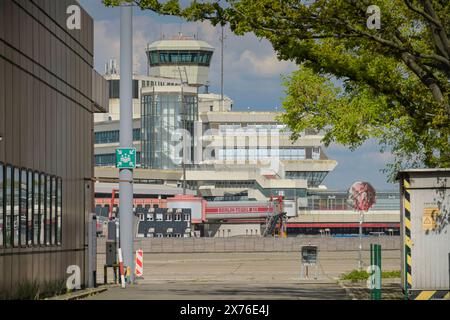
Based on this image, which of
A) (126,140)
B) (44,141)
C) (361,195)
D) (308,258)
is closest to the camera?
(44,141)

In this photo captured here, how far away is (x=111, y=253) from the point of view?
43.2 meters

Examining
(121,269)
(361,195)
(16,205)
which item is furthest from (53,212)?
(361,195)

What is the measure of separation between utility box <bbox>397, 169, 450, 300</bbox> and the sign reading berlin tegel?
16.6 metres

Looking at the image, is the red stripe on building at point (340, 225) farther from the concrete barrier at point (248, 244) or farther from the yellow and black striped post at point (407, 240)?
the yellow and black striped post at point (407, 240)

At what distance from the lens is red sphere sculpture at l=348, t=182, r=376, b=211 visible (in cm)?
4453

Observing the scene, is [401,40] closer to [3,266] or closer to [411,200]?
[411,200]

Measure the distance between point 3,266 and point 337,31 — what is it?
8.72 metres

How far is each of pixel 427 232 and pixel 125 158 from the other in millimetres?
17084

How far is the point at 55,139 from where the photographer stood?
33.7m

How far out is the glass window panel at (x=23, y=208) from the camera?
95.8 ft

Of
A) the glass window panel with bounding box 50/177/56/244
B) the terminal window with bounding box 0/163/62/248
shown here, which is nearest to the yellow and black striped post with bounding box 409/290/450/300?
the terminal window with bounding box 0/163/62/248

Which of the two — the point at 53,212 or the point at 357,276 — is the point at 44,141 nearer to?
the point at 53,212
